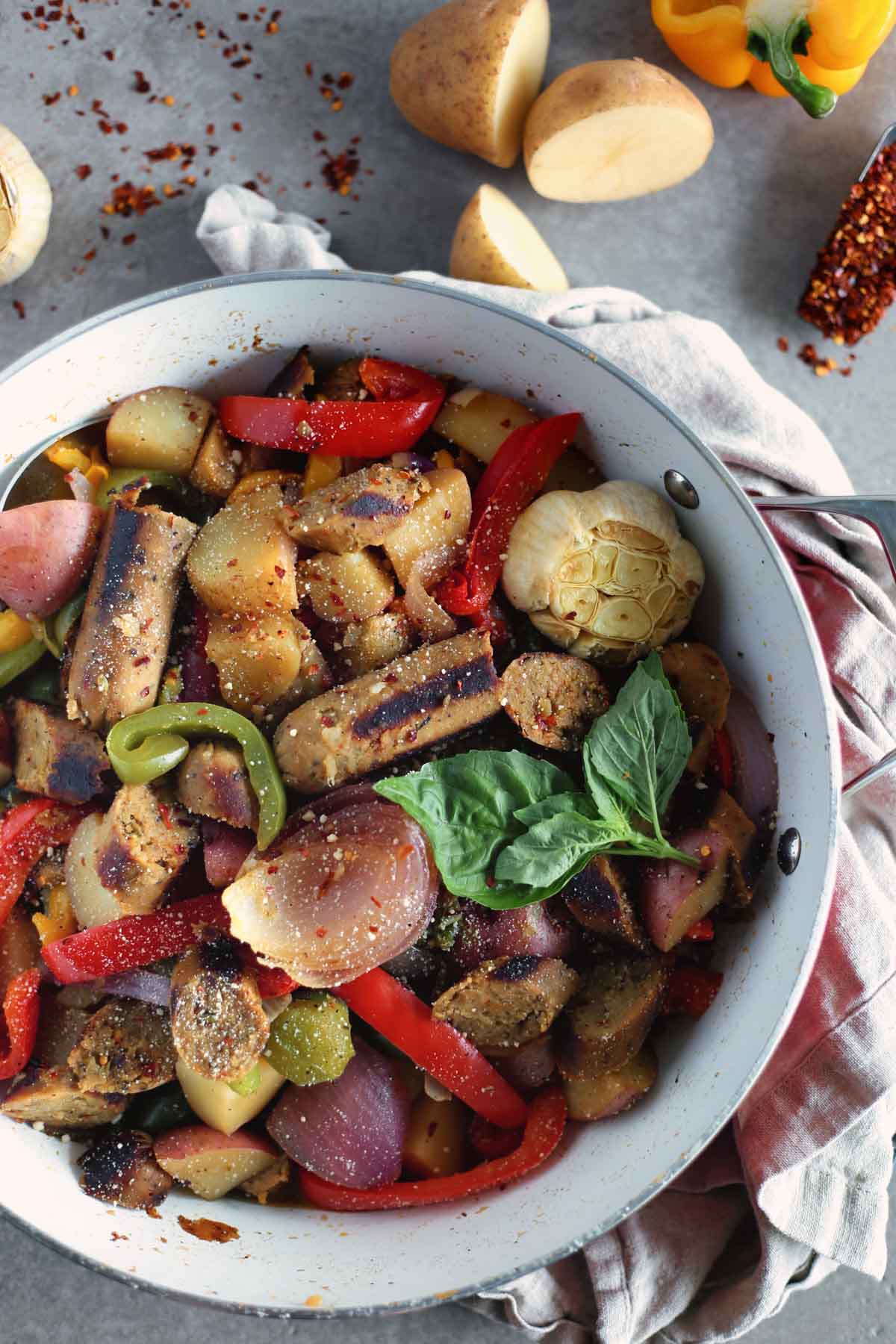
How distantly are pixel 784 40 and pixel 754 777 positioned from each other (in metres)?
1.94

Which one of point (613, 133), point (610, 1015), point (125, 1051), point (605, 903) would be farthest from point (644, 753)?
point (613, 133)

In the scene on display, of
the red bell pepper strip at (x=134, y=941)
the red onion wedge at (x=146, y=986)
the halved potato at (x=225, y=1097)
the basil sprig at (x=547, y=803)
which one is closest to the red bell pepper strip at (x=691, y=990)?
the basil sprig at (x=547, y=803)

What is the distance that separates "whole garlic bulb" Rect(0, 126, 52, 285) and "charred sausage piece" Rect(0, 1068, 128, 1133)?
2.05 metres

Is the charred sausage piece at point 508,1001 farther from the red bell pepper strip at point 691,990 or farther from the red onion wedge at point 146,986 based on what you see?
the red onion wedge at point 146,986

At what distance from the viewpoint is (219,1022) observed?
213 cm

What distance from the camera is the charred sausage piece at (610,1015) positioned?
2236mm

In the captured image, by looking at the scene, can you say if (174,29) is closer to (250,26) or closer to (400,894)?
(250,26)

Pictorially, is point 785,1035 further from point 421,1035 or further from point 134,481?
point 134,481

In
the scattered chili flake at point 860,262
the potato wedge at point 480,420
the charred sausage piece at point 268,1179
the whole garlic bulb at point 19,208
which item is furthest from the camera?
the scattered chili flake at point 860,262

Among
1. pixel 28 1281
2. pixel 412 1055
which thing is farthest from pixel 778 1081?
pixel 28 1281

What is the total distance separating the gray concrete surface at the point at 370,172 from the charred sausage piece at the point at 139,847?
1.48m

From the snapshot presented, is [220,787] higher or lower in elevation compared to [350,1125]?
higher

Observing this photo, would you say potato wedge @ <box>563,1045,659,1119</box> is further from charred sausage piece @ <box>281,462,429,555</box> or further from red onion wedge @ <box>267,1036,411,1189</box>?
charred sausage piece @ <box>281,462,429,555</box>

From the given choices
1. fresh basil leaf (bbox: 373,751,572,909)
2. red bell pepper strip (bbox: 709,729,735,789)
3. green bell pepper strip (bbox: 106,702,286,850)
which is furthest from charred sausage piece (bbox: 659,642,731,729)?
green bell pepper strip (bbox: 106,702,286,850)
